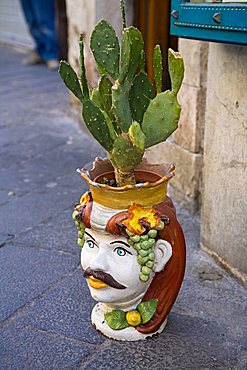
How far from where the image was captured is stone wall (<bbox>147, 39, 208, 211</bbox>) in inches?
134

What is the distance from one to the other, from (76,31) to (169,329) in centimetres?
373

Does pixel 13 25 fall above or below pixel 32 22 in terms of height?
below

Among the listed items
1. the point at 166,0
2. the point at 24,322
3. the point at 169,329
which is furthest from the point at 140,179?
Answer: the point at 166,0

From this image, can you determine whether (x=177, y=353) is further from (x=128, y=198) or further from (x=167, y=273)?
(x=128, y=198)

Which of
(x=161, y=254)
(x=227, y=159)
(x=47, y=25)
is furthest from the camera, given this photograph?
(x=47, y=25)

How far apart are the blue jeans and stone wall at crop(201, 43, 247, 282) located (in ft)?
21.2

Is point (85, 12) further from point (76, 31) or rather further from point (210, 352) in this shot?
point (210, 352)

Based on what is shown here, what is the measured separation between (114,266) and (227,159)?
93 cm

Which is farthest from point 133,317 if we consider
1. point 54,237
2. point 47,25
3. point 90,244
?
point 47,25

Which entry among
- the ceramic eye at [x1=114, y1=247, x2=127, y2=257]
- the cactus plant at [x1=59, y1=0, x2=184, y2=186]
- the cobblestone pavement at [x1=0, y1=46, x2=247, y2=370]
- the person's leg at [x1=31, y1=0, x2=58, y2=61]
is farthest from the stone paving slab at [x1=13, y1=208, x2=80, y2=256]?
the person's leg at [x1=31, y1=0, x2=58, y2=61]

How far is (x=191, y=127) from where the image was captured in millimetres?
3508

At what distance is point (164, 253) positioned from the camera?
2.20 metres

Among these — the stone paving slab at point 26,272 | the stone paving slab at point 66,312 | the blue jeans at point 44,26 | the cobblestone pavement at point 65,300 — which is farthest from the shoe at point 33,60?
the stone paving slab at point 66,312

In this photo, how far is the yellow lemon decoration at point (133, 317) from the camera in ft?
7.47
